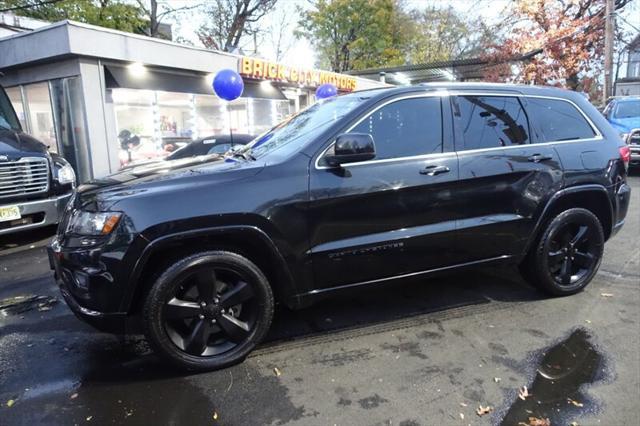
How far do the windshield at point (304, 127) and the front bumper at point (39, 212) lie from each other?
3465mm

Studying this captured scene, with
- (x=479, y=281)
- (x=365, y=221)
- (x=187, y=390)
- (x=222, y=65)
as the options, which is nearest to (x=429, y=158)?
(x=365, y=221)

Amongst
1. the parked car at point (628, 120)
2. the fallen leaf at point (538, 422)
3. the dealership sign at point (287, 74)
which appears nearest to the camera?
the fallen leaf at point (538, 422)

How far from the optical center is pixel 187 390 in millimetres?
2836

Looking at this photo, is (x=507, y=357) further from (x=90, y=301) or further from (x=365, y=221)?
(x=90, y=301)

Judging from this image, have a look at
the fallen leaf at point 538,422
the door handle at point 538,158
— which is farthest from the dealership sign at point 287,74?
the fallen leaf at point 538,422

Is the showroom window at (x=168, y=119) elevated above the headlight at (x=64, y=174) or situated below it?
above

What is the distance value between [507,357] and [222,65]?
11.6 m

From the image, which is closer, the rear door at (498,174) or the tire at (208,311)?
the tire at (208,311)

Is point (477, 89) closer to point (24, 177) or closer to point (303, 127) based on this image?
point (303, 127)

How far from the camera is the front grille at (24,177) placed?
567cm

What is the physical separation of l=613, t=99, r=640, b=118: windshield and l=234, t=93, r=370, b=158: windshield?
1251 cm

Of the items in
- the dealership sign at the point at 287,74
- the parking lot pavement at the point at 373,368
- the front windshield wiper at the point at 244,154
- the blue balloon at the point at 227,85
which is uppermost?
the dealership sign at the point at 287,74

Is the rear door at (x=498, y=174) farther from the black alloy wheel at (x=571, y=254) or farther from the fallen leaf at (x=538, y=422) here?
the fallen leaf at (x=538, y=422)

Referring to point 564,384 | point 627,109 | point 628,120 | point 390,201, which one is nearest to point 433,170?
point 390,201
